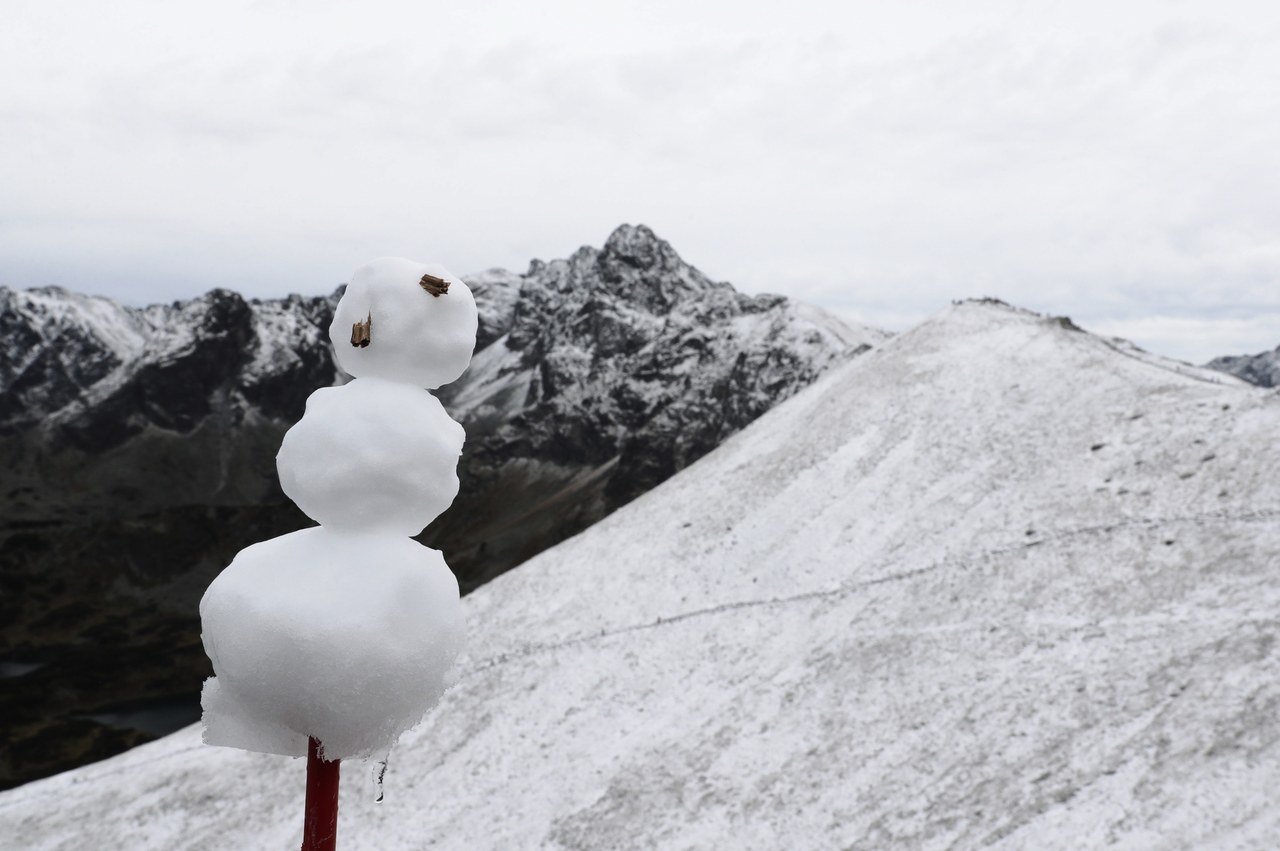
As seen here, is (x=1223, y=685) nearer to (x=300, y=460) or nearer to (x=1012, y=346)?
(x=300, y=460)

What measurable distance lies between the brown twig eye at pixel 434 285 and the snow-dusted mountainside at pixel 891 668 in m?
16.6

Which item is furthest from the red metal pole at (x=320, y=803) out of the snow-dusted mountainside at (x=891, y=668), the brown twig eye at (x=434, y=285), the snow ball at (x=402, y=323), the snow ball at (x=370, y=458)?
the snow-dusted mountainside at (x=891, y=668)

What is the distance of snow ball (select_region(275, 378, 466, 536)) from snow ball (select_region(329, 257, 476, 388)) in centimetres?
16

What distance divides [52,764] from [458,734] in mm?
111315

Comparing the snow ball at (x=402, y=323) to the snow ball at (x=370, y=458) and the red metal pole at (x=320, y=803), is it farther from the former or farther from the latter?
the red metal pole at (x=320, y=803)

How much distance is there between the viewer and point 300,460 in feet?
15.2

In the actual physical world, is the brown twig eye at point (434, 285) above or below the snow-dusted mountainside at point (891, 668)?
above

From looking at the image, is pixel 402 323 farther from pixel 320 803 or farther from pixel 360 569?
pixel 320 803

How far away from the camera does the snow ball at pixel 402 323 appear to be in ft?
15.5

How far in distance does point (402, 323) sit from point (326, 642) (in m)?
1.67

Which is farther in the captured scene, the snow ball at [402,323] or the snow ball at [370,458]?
the snow ball at [402,323]

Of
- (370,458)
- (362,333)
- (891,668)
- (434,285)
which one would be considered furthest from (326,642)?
(891,668)

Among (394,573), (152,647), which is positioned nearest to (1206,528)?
(394,573)

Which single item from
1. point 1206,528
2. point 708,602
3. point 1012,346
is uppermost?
point 1012,346
